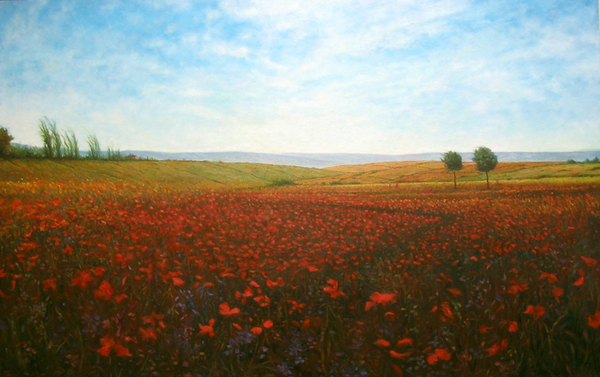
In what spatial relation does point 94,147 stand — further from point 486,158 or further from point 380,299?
point 486,158

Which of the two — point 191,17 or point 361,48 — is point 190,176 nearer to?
point 191,17

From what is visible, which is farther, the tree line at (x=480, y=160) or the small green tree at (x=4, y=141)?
the tree line at (x=480, y=160)

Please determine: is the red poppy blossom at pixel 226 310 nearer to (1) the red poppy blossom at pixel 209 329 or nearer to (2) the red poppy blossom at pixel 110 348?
(1) the red poppy blossom at pixel 209 329

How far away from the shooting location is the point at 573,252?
3.31m

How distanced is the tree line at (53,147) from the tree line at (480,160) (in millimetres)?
4233

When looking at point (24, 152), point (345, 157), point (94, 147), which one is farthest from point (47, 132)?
point (345, 157)

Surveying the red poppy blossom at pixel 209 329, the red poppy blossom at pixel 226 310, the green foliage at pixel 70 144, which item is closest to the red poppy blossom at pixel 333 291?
the red poppy blossom at pixel 226 310

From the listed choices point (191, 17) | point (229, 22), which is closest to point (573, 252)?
point (229, 22)

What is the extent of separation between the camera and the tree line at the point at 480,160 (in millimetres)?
4168

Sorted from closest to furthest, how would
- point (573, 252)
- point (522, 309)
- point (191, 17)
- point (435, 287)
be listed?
point (522, 309)
point (435, 287)
point (573, 252)
point (191, 17)

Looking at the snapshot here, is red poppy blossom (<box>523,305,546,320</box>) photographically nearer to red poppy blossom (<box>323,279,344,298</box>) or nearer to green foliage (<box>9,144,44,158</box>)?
red poppy blossom (<box>323,279,344,298</box>)

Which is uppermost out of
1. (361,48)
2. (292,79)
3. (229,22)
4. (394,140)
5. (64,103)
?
(229,22)

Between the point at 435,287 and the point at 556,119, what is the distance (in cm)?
283

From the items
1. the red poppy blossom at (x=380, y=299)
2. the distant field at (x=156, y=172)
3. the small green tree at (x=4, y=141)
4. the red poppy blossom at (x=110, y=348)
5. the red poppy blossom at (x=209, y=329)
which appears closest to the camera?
the red poppy blossom at (x=110, y=348)
